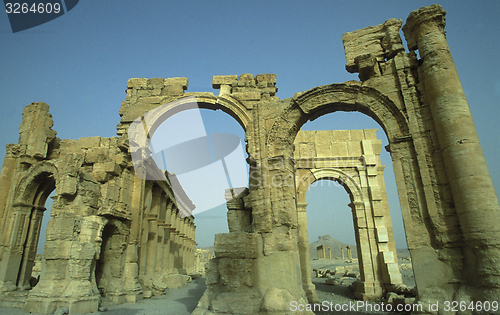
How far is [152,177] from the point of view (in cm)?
1234

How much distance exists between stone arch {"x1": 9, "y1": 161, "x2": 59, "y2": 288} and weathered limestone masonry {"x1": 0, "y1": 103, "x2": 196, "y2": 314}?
33 mm

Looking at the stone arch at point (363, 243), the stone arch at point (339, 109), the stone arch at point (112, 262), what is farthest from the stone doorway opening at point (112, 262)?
the stone arch at point (363, 243)

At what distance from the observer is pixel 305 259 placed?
441 inches

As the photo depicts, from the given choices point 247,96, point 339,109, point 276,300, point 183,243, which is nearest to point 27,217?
point 247,96

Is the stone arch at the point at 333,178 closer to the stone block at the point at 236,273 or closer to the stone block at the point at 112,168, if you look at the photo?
the stone block at the point at 236,273

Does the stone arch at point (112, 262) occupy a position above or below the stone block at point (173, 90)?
below

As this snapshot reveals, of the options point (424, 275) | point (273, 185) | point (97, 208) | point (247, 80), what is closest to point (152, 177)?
point (97, 208)

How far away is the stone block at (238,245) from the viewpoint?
19.4 feet

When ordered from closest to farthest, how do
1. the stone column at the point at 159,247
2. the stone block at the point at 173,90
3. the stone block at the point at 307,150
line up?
the stone block at the point at 173,90 → the stone block at the point at 307,150 → the stone column at the point at 159,247

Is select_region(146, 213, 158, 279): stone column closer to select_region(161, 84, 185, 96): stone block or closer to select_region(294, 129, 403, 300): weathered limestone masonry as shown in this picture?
select_region(161, 84, 185, 96): stone block

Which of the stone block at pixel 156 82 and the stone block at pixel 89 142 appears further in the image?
the stone block at pixel 89 142

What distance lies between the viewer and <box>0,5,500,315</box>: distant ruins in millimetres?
5071

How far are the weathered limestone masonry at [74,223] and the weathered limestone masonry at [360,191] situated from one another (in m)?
6.57

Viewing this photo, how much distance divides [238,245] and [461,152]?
466 centimetres
